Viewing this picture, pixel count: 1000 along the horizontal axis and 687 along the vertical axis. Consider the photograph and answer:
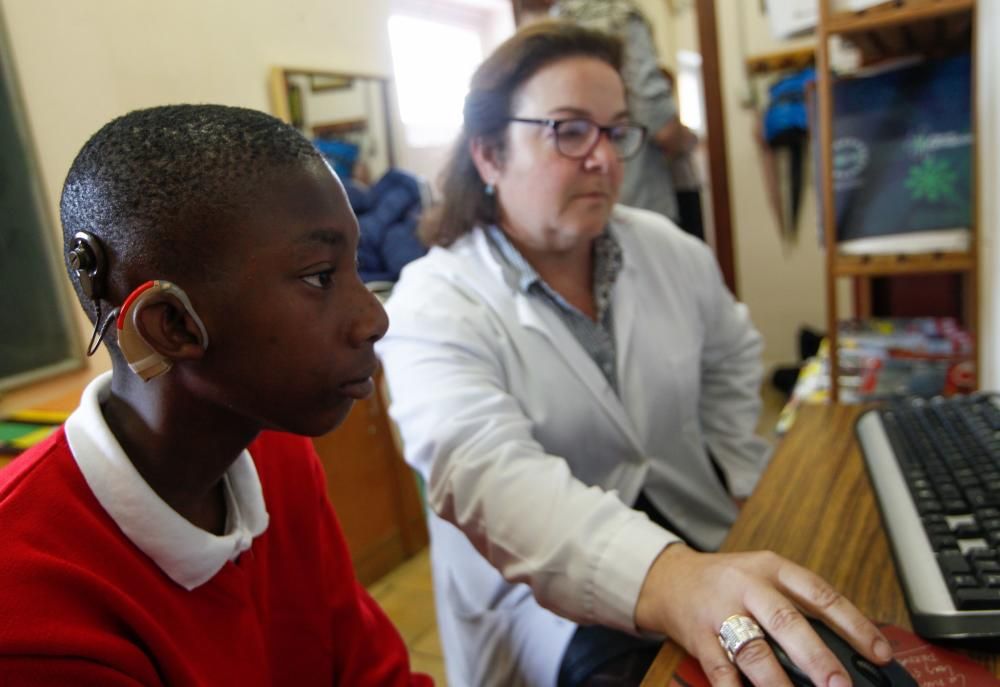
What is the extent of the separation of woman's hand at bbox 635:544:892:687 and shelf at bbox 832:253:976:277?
1.00 metres

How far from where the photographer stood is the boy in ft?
1.50

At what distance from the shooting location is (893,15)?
124cm

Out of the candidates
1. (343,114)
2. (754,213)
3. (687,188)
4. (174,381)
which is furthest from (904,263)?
(754,213)

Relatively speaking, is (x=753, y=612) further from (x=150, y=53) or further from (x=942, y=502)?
(x=150, y=53)

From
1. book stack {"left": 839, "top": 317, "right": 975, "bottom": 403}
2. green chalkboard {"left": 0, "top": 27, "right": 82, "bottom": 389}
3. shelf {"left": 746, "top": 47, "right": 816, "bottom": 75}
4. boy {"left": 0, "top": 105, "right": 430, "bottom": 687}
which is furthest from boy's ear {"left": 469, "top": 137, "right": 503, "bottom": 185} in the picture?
shelf {"left": 746, "top": 47, "right": 816, "bottom": 75}

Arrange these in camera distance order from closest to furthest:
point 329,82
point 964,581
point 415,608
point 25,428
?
point 964,581, point 25,428, point 415,608, point 329,82

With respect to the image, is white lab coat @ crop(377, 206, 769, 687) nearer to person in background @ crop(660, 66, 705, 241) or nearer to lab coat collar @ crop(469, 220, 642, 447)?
lab coat collar @ crop(469, 220, 642, 447)

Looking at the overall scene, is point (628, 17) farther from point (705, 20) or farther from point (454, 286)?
point (454, 286)

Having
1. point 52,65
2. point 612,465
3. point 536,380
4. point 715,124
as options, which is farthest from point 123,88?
point 715,124

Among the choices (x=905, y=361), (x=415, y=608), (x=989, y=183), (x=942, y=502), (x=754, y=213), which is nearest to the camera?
(x=942, y=502)

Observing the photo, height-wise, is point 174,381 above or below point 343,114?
below

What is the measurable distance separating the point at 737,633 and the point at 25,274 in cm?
129

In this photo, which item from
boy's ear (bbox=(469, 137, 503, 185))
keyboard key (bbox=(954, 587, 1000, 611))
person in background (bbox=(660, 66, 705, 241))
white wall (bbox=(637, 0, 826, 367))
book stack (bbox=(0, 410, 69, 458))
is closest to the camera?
keyboard key (bbox=(954, 587, 1000, 611))

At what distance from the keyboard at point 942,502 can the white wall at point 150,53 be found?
26.4 inches
